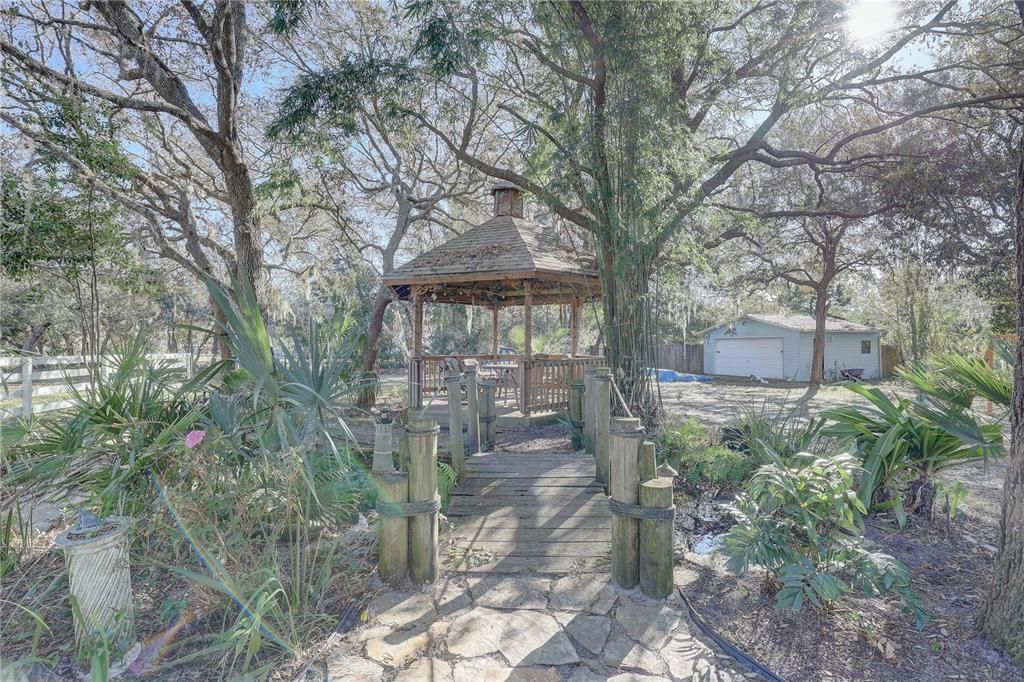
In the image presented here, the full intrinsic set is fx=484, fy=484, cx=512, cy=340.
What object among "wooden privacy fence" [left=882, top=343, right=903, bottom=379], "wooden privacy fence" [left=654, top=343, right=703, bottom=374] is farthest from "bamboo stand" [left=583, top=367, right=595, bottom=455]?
"wooden privacy fence" [left=882, top=343, right=903, bottom=379]

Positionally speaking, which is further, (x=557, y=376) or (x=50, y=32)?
(x=557, y=376)

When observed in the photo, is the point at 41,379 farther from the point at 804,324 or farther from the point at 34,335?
the point at 804,324

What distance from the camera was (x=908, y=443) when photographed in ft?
13.1

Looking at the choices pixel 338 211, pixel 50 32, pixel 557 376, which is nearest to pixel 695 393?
pixel 557 376

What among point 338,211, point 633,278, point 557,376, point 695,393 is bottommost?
point 695,393

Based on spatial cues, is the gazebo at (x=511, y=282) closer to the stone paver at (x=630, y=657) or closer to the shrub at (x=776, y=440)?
the shrub at (x=776, y=440)

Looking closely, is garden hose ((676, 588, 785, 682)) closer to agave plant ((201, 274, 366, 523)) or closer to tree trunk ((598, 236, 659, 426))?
agave plant ((201, 274, 366, 523))

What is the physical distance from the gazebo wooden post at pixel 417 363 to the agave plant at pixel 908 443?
6246mm

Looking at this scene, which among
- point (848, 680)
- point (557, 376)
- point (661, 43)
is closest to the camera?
point (848, 680)

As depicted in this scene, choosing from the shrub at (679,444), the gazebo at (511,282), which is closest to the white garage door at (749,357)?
the gazebo at (511,282)

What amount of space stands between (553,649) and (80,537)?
2.44m

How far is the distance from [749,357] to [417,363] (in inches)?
768

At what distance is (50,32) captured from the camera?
762cm

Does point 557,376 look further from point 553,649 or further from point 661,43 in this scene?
point 553,649
